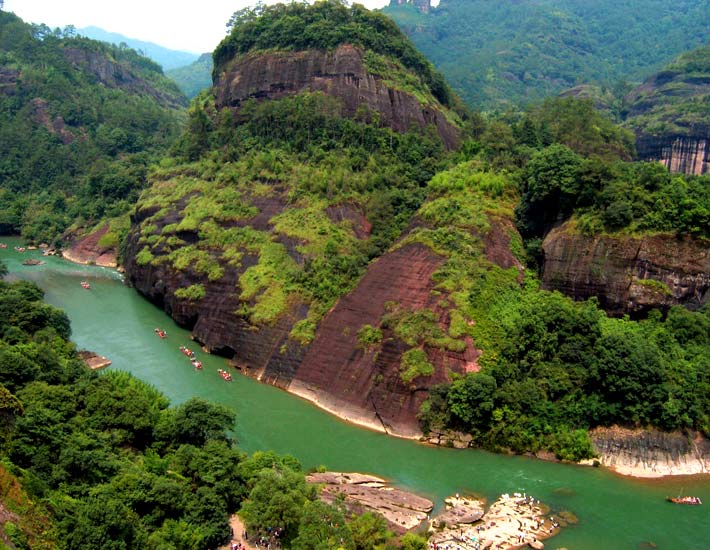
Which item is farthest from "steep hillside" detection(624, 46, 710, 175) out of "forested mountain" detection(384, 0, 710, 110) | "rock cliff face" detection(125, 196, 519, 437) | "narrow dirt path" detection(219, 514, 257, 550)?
"narrow dirt path" detection(219, 514, 257, 550)

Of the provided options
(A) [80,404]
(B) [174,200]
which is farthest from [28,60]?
(A) [80,404]

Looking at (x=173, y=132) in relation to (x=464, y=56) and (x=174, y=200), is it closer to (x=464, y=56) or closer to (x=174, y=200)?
(x=174, y=200)

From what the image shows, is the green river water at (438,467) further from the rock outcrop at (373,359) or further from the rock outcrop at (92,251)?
the rock outcrop at (92,251)

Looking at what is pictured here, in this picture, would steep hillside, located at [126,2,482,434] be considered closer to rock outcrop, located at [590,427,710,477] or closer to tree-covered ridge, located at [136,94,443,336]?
tree-covered ridge, located at [136,94,443,336]

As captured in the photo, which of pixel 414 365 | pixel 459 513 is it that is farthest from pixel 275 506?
pixel 414 365

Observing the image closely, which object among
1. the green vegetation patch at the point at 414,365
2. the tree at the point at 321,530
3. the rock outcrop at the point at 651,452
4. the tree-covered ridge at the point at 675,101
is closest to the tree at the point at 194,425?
the tree at the point at 321,530
